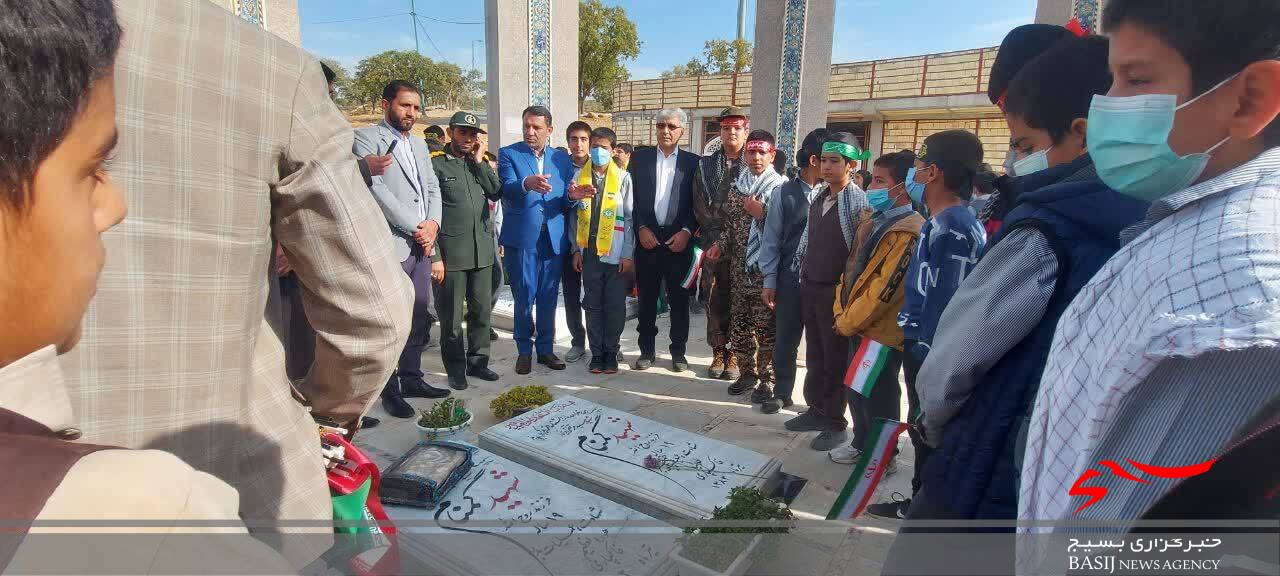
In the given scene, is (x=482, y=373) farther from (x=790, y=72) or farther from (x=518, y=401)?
(x=790, y=72)

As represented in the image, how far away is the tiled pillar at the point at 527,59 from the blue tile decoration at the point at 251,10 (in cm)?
252

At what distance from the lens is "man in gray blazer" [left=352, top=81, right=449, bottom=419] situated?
3.67 metres

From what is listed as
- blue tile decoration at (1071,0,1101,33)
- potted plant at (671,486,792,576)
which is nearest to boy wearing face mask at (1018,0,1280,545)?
potted plant at (671,486,792,576)

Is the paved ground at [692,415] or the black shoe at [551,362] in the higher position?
the black shoe at [551,362]

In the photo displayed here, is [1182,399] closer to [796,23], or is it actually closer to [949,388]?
[949,388]

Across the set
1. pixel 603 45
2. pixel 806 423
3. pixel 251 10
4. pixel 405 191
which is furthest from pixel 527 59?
pixel 603 45

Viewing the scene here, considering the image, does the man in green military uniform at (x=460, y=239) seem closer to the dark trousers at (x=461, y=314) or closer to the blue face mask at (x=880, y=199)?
the dark trousers at (x=461, y=314)

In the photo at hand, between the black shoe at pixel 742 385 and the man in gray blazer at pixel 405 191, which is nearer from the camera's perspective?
the man in gray blazer at pixel 405 191

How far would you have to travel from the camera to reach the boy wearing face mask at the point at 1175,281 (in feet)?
2.40

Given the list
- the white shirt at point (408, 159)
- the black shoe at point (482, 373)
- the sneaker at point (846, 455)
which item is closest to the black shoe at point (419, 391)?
the black shoe at point (482, 373)

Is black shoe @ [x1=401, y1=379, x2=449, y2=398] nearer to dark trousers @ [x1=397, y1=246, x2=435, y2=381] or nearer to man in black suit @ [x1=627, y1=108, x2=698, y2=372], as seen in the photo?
dark trousers @ [x1=397, y1=246, x2=435, y2=381]

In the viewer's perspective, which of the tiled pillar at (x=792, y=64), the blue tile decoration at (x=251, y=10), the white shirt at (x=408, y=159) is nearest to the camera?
the white shirt at (x=408, y=159)

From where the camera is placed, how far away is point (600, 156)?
15.7 feet

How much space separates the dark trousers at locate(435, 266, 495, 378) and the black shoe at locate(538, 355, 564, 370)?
1.58 feet
